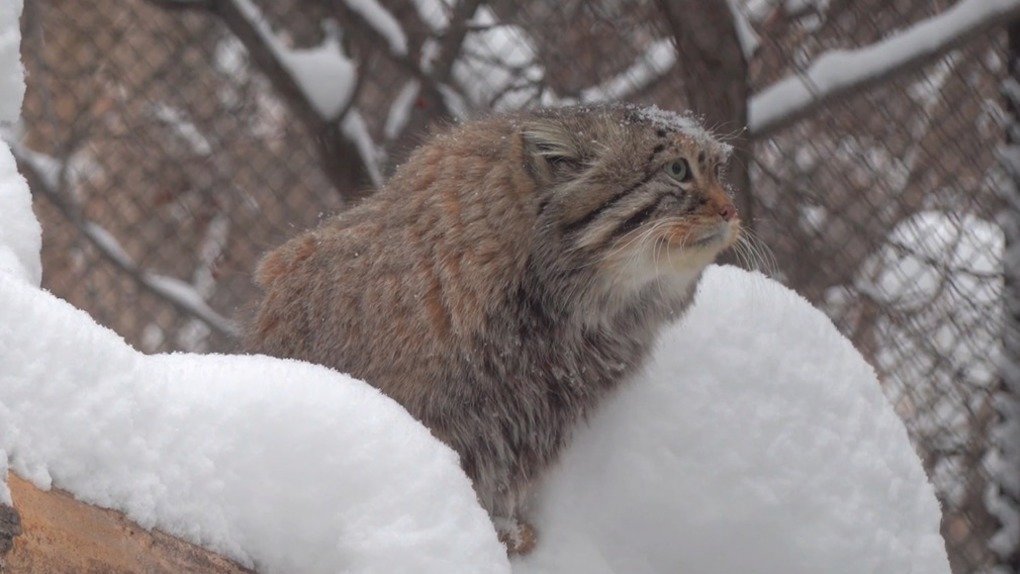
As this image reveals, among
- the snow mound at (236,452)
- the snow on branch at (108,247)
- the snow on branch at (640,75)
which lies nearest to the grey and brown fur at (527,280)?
the snow mound at (236,452)

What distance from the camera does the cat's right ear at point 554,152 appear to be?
2.17 m

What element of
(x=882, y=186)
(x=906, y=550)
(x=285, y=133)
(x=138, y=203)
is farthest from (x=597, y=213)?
(x=138, y=203)

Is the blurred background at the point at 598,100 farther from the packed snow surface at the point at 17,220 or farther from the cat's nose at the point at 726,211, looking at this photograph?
the packed snow surface at the point at 17,220

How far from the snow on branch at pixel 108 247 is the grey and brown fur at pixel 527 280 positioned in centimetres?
144

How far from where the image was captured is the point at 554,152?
85.6 inches

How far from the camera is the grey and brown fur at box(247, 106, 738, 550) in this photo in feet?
6.94

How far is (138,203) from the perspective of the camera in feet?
11.9

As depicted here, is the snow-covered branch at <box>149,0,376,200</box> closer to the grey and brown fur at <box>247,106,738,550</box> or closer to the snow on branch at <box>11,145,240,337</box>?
the snow on branch at <box>11,145,240,337</box>

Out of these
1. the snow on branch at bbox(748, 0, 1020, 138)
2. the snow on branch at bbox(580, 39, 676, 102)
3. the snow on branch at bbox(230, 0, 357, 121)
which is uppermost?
the snow on branch at bbox(748, 0, 1020, 138)

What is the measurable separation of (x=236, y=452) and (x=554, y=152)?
2.94ft

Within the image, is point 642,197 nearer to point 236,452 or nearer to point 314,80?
point 236,452

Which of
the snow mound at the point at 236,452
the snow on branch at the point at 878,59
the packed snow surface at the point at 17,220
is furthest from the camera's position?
the snow on branch at the point at 878,59

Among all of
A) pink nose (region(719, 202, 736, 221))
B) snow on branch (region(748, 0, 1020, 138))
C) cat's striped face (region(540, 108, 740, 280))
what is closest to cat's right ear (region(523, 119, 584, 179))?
cat's striped face (region(540, 108, 740, 280))

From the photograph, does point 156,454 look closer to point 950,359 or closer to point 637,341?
point 637,341
